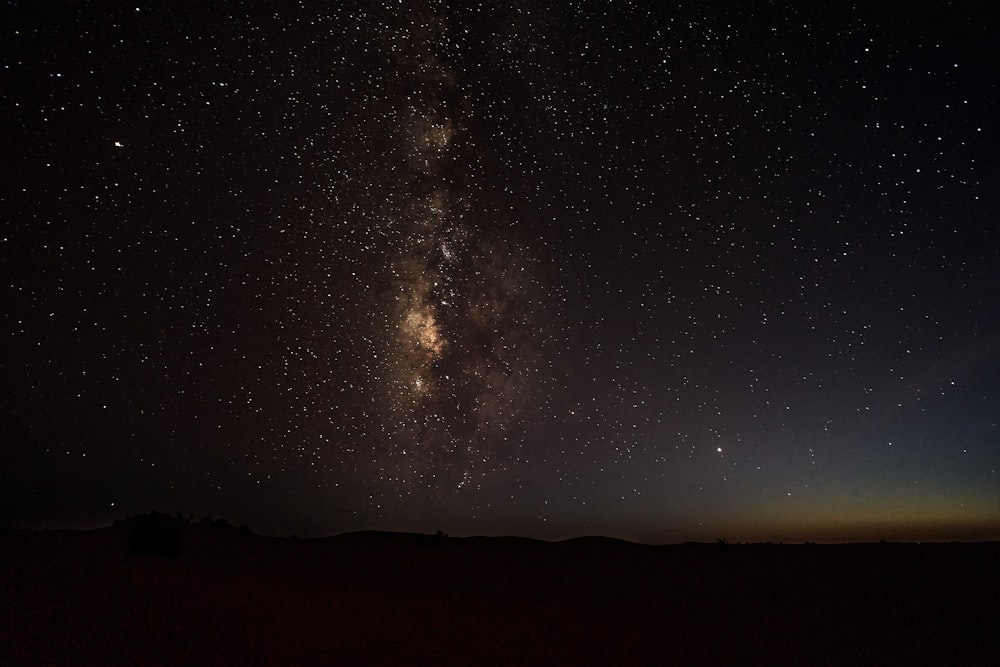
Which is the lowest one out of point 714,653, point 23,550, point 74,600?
point 714,653

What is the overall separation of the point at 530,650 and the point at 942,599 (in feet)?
25.9

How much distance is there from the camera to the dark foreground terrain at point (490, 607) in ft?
27.3

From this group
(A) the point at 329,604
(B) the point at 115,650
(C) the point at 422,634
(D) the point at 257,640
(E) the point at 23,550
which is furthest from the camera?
(E) the point at 23,550

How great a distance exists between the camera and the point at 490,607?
1155cm

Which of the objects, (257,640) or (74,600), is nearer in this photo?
(257,640)

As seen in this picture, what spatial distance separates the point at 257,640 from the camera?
28.1 feet

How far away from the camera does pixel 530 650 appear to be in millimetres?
8672

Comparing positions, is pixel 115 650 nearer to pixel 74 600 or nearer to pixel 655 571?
pixel 74 600

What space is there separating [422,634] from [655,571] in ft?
26.2

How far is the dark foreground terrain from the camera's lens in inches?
328

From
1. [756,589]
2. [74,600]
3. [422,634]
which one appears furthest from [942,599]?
[74,600]

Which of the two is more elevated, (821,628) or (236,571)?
(236,571)

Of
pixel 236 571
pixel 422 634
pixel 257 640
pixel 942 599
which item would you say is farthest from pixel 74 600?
pixel 942 599

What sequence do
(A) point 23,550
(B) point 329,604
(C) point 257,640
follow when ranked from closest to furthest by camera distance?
1. (C) point 257,640
2. (B) point 329,604
3. (A) point 23,550
